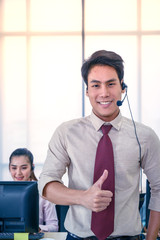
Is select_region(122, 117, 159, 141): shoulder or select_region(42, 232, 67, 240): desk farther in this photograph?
select_region(42, 232, 67, 240): desk

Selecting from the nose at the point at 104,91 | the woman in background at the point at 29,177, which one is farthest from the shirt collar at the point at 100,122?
the woman in background at the point at 29,177

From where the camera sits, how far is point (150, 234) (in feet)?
5.39

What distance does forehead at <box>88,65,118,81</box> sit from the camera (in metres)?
1.58

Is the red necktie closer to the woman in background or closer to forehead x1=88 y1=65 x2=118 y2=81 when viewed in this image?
forehead x1=88 y1=65 x2=118 y2=81

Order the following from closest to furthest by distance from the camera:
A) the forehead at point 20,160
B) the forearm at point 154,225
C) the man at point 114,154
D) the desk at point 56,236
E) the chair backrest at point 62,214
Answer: the man at point 114,154 → the forearm at point 154,225 → the desk at point 56,236 → the chair backrest at point 62,214 → the forehead at point 20,160

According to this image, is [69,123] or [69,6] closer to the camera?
[69,123]

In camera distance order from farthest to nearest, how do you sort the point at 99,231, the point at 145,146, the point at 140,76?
1. the point at 140,76
2. the point at 145,146
3. the point at 99,231

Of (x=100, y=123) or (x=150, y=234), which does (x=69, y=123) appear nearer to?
(x=100, y=123)

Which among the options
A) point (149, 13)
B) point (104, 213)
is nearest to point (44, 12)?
point (149, 13)

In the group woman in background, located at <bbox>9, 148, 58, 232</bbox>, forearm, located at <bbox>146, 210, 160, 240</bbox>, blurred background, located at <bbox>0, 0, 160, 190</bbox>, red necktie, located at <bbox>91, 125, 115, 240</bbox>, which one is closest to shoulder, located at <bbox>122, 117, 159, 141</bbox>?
red necktie, located at <bbox>91, 125, 115, 240</bbox>

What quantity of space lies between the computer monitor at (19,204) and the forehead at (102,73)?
0.67 metres

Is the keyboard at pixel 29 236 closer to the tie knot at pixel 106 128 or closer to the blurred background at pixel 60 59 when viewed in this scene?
the tie knot at pixel 106 128

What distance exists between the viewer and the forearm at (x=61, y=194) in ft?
4.66

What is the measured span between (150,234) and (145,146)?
1.43ft
